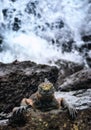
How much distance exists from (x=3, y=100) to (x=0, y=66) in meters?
1.39

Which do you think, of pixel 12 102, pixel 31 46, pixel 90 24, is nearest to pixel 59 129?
pixel 12 102

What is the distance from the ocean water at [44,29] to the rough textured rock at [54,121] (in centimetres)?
1570

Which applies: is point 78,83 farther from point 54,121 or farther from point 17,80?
point 54,121

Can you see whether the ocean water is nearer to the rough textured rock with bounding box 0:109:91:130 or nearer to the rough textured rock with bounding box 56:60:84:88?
the rough textured rock with bounding box 56:60:84:88

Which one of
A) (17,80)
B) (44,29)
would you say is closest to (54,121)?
(17,80)

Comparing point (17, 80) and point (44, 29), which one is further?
point (44, 29)

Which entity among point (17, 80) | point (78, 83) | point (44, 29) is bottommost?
point (78, 83)

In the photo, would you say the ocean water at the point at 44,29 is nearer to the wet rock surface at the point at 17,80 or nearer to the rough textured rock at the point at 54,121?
the wet rock surface at the point at 17,80

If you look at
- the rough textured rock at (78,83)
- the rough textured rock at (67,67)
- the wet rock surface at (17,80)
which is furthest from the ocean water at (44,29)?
the wet rock surface at (17,80)

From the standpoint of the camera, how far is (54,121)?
4.70 m

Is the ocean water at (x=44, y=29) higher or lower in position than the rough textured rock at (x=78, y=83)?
higher

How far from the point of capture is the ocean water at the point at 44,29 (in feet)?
72.4

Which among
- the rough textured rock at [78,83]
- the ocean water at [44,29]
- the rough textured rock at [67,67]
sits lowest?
the rough textured rock at [78,83]

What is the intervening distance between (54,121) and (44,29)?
21.1 m
